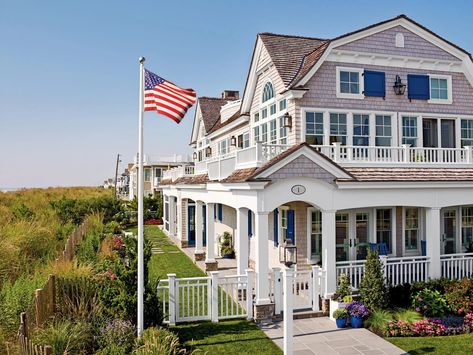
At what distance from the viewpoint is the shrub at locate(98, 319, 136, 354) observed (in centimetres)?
754

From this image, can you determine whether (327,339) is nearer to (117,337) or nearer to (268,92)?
(117,337)

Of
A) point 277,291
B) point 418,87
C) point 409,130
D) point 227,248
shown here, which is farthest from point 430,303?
point 227,248

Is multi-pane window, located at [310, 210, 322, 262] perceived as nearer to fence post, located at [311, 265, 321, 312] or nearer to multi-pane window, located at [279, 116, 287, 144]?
fence post, located at [311, 265, 321, 312]

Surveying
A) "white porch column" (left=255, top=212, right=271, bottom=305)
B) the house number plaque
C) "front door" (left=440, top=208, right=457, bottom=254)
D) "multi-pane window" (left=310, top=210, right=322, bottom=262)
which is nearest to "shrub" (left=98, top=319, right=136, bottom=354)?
"white porch column" (left=255, top=212, right=271, bottom=305)

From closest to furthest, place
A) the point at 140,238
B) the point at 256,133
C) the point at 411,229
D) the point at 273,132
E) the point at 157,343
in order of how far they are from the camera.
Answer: the point at 157,343 < the point at 140,238 < the point at 411,229 < the point at 273,132 < the point at 256,133

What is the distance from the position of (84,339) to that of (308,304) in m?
6.39

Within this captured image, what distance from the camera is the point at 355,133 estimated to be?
566 inches

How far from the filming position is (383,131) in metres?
14.7

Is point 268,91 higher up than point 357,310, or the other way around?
point 268,91

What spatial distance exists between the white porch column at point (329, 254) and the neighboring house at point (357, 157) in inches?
1.2

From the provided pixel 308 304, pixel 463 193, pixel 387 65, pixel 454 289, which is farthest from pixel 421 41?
pixel 308 304

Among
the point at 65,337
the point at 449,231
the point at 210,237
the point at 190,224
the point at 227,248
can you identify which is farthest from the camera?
the point at 190,224

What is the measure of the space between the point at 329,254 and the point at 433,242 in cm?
389

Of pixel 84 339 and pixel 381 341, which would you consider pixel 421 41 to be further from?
pixel 84 339
